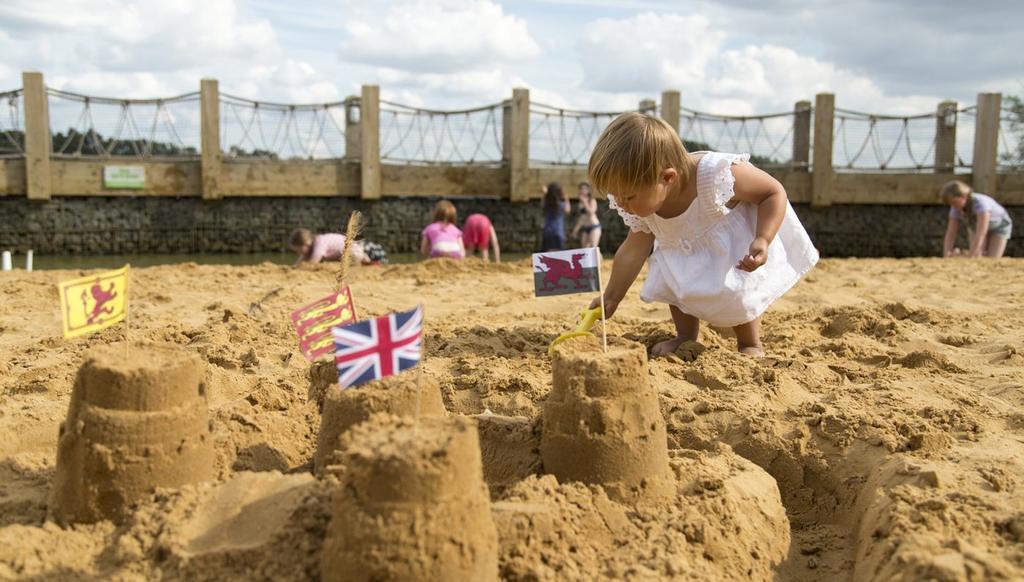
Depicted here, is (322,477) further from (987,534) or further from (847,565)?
(987,534)

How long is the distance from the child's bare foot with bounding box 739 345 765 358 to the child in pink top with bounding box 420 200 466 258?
5.43 meters

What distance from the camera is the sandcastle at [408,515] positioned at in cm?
175

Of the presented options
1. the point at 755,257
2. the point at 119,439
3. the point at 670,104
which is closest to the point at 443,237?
the point at 755,257

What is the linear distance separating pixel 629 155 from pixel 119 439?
6.84 feet

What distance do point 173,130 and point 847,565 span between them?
14.3m

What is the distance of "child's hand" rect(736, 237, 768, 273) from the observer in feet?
12.3

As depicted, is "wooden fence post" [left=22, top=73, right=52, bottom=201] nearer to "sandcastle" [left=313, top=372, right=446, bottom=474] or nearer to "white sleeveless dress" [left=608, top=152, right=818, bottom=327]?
"white sleeveless dress" [left=608, top=152, right=818, bottom=327]

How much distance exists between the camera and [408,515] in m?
1.76

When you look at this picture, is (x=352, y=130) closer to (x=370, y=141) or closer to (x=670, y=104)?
(x=370, y=141)

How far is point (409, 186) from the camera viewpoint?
1551 centimetres

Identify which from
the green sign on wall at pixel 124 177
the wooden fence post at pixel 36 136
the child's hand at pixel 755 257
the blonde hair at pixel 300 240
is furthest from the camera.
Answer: the green sign on wall at pixel 124 177

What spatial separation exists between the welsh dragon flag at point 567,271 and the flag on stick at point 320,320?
30.6 inches

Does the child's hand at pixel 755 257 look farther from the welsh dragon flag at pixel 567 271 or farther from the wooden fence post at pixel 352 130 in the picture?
the wooden fence post at pixel 352 130

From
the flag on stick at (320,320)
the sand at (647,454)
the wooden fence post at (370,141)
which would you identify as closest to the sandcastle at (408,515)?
the sand at (647,454)
